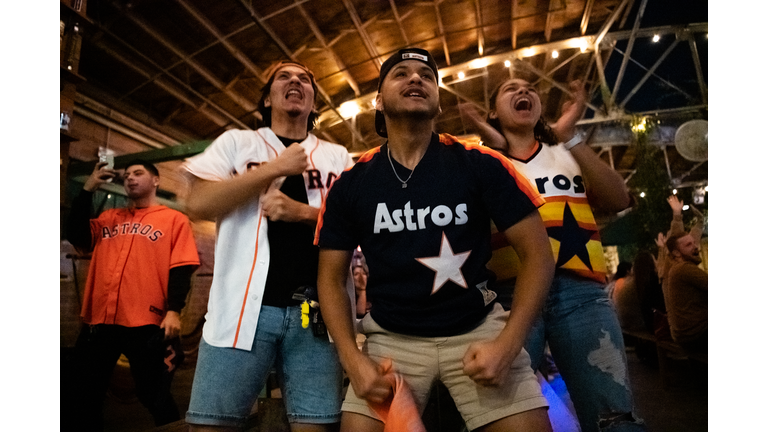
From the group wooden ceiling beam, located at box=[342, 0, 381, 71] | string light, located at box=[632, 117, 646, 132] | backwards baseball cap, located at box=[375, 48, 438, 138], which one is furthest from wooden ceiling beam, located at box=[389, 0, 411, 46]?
string light, located at box=[632, 117, 646, 132]

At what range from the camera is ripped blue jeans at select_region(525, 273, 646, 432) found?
3.61ft

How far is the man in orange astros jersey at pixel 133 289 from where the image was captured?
5.58 feet

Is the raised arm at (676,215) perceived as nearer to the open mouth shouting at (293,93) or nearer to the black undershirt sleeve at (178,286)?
the open mouth shouting at (293,93)

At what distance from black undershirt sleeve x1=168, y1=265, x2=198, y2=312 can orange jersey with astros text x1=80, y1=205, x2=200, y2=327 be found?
0.09 ft

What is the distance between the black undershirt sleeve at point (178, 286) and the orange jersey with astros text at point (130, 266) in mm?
27

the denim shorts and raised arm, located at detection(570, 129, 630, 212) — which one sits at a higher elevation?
raised arm, located at detection(570, 129, 630, 212)

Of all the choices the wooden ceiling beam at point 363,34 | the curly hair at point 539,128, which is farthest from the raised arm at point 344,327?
the wooden ceiling beam at point 363,34

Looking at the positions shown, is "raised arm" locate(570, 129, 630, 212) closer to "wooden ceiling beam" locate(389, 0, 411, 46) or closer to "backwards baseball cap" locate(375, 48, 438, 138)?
"backwards baseball cap" locate(375, 48, 438, 138)

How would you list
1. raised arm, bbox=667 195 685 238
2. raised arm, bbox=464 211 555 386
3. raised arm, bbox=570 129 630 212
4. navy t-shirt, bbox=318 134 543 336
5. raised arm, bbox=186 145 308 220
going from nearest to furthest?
1. raised arm, bbox=464 211 555 386
2. navy t-shirt, bbox=318 134 543 336
3. raised arm, bbox=186 145 308 220
4. raised arm, bbox=570 129 630 212
5. raised arm, bbox=667 195 685 238

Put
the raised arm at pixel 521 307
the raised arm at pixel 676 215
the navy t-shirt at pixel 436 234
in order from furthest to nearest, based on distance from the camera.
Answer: the raised arm at pixel 676 215, the navy t-shirt at pixel 436 234, the raised arm at pixel 521 307

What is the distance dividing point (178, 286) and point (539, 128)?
4.98 feet

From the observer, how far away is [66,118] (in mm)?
1612
